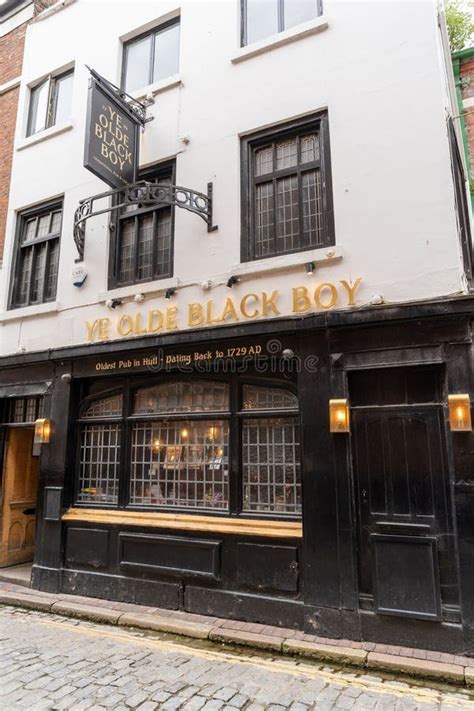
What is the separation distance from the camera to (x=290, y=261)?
21.8 feet

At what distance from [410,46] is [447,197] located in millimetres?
2268

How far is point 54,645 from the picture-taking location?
5664mm

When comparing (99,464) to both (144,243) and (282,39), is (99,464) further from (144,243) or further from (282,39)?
(282,39)

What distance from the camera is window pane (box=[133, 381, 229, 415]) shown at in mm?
7160

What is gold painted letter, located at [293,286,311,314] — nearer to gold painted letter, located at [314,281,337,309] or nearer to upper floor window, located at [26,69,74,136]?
gold painted letter, located at [314,281,337,309]

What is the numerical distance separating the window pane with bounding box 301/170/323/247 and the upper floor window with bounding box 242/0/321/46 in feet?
8.74

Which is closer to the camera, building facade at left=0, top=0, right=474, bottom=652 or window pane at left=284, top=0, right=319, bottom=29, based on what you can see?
building facade at left=0, top=0, right=474, bottom=652

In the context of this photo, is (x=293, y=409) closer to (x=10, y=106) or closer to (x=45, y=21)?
(x=10, y=106)

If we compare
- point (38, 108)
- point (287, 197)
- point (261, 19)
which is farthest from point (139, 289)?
point (38, 108)

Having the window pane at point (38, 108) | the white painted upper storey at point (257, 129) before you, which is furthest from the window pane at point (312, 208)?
the window pane at point (38, 108)

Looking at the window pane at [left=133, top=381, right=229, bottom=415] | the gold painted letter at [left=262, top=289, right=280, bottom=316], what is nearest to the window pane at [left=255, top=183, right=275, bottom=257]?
the gold painted letter at [left=262, top=289, right=280, bottom=316]

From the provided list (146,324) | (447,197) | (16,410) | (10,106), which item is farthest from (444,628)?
(10,106)

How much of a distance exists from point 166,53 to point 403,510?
871cm

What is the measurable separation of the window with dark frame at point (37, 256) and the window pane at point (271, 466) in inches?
198
